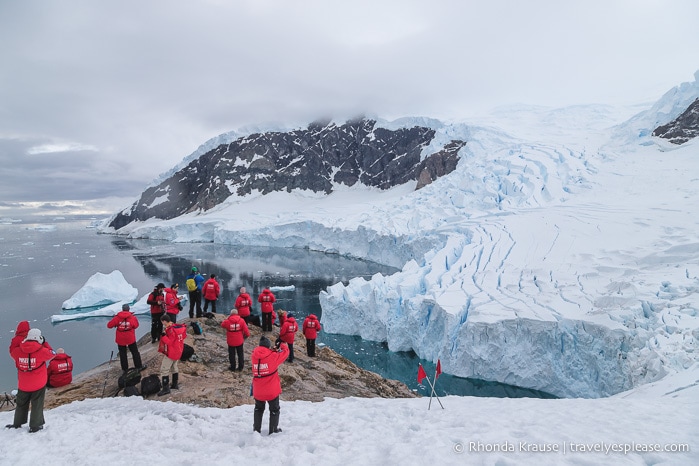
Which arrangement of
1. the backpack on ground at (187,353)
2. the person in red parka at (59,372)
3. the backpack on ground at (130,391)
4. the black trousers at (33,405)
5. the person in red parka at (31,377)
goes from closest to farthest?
the person in red parka at (31,377) < the black trousers at (33,405) < the backpack on ground at (130,391) < the person in red parka at (59,372) < the backpack on ground at (187,353)

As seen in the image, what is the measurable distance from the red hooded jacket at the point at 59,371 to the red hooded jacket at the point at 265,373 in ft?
15.2

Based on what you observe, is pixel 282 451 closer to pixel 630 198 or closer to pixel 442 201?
pixel 630 198

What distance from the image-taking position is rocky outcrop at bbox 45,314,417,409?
237 inches

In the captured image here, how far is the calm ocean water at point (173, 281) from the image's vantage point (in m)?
15.6

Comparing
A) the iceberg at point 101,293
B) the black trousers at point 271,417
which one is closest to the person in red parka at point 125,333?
the black trousers at point 271,417

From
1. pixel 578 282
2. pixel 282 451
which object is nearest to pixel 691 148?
pixel 578 282

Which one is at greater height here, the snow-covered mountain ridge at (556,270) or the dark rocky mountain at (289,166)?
the dark rocky mountain at (289,166)

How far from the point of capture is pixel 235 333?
675cm

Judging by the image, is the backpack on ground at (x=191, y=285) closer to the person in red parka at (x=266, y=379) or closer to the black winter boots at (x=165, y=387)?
the black winter boots at (x=165, y=387)

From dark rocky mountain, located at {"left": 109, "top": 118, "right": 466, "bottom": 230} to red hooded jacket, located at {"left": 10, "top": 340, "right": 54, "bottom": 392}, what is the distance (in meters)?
78.5

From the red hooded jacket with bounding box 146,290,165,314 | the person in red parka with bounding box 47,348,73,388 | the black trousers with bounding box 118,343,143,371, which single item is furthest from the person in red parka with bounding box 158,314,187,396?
the red hooded jacket with bounding box 146,290,165,314

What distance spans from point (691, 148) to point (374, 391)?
104 ft

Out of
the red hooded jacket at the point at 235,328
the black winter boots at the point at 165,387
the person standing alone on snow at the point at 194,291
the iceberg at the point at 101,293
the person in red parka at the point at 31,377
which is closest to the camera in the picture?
the person in red parka at the point at 31,377

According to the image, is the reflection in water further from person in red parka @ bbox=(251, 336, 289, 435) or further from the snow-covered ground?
person in red parka @ bbox=(251, 336, 289, 435)
